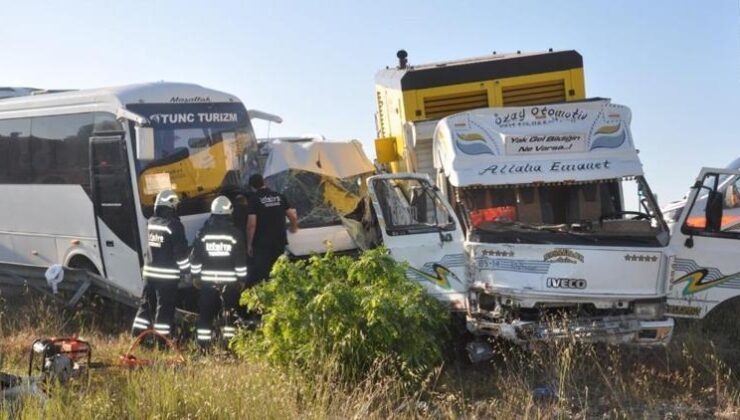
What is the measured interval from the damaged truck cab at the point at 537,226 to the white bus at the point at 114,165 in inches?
133

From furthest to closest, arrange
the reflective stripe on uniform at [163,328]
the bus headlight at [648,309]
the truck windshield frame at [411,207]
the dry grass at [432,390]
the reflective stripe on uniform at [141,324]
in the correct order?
the reflective stripe on uniform at [141,324], the reflective stripe on uniform at [163,328], the truck windshield frame at [411,207], the bus headlight at [648,309], the dry grass at [432,390]

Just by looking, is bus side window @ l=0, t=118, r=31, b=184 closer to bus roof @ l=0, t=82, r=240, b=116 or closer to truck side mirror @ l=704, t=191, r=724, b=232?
bus roof @ l=0, t=82, r=240, b=116

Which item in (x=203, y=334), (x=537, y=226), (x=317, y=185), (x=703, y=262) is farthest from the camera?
(x=317, y=185)

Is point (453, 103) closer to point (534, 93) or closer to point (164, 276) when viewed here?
point (534, 93)

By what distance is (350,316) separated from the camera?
671 centimetres

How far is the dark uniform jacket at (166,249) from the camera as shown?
9508mm

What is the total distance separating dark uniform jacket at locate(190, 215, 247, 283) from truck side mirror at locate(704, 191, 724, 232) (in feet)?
16.0

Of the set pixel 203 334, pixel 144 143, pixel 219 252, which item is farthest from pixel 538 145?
pixel 144 143

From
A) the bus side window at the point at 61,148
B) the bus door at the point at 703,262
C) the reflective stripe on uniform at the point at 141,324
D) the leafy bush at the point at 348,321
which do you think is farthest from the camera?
the bus side window at the point at 61,148

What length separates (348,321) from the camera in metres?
6.67

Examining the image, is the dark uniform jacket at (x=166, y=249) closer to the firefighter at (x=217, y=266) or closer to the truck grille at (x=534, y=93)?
Result: the firefighter at (x=217, y=266)

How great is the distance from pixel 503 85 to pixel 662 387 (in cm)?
413

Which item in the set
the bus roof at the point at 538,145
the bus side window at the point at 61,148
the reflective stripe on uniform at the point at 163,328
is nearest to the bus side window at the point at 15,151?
the bus side window at the point at 61,148

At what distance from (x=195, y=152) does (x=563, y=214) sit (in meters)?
5.01
